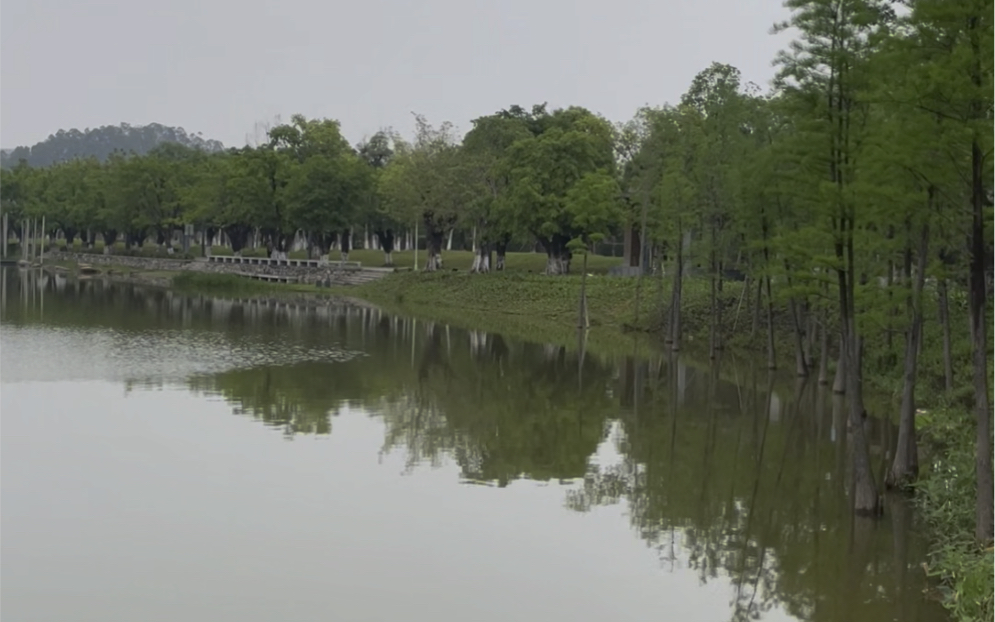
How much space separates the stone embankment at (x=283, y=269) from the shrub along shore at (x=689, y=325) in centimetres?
128

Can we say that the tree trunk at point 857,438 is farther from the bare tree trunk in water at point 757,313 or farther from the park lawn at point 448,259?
the park lawn at point 448,259

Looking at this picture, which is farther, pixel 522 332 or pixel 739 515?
pixel 522 332

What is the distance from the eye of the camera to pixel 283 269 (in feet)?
233

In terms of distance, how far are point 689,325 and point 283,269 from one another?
A: 3497 centimetres

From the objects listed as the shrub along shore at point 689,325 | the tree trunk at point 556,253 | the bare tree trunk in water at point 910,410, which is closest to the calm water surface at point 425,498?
the shrub along shore at point 689,325

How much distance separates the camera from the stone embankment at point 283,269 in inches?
2677

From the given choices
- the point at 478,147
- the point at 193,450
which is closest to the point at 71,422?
the point at 193,450

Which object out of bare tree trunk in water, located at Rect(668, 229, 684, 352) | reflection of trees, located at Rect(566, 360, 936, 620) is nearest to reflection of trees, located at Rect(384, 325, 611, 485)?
reflection of trees, located at Rect(566, 360, 936, 620)

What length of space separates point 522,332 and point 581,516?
94.8ft

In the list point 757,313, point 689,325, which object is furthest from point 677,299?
point 689,325

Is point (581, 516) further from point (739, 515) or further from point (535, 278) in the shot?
point (535, 278)

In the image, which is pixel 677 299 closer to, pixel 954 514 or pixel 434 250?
pixel 954 514

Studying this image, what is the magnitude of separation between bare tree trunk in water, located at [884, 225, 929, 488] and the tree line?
0.13 feet

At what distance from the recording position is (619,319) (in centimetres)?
4728
